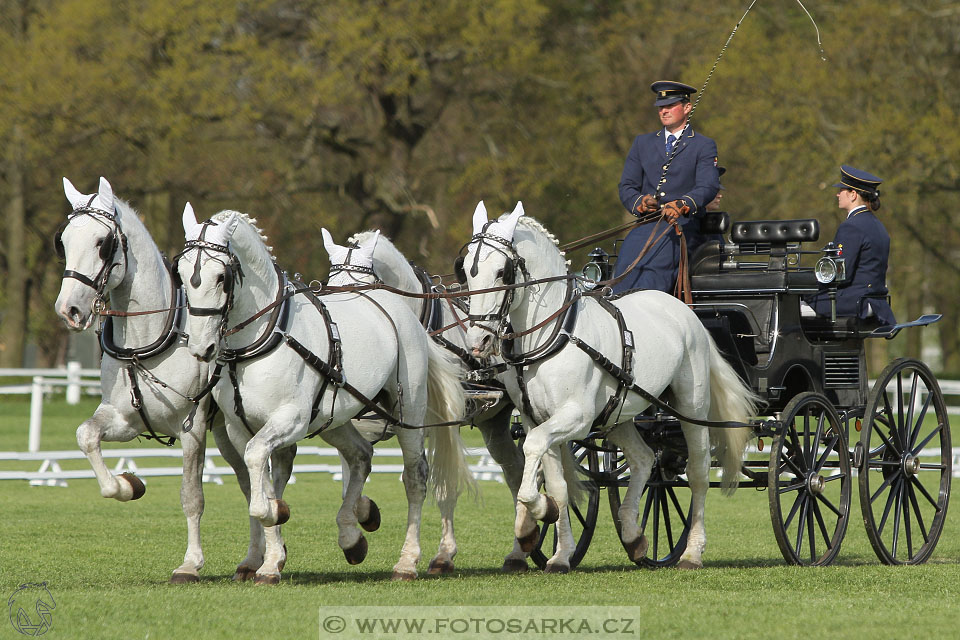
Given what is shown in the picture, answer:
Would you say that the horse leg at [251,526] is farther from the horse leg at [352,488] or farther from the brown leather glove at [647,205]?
the brown leather glove at [647,205]

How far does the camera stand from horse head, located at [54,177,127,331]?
718cm

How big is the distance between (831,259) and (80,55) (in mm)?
18699

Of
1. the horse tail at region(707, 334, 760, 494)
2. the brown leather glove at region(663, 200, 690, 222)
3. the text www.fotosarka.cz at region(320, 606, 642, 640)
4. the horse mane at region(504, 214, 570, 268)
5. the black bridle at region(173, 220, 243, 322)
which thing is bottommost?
the text www.fotosarka.cz at region(320, 606, 642, 640)

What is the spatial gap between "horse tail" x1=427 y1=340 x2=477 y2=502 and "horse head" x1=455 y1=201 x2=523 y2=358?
3.56 feet

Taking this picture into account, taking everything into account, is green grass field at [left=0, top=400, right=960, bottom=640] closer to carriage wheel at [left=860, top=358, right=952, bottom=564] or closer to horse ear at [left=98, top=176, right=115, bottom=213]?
carriage wheel at [left=860, top=358, right=952, bottom=564]

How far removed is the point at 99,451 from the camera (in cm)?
748

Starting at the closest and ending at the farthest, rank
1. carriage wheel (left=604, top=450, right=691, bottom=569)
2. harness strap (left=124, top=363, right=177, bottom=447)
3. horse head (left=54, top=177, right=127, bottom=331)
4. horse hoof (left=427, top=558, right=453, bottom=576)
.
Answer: horse head (left=54, top=177, right=127, bottom=331) < harness strap (left=124, top=363, right=177, bottom=447) < horse hoof (left=427, top=558, right=453, bottom=576) < carriage wheel (left=604, top=450, right=691, bottom=569)

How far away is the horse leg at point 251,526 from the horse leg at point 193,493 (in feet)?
0.65

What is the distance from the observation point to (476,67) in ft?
85.4

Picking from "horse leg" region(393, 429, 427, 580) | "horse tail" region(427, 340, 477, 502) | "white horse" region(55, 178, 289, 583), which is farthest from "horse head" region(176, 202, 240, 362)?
"horse tail" region(427, 340, 477, 502)

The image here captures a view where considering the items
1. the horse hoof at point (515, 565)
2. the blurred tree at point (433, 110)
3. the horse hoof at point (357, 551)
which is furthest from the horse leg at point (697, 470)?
the blurred tree at point (433, 110)

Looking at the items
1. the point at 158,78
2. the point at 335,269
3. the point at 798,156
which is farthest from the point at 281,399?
the point at 798,156

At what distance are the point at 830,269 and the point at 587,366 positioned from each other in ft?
6.94

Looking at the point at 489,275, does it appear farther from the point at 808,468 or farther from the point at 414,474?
the point at 808,468
